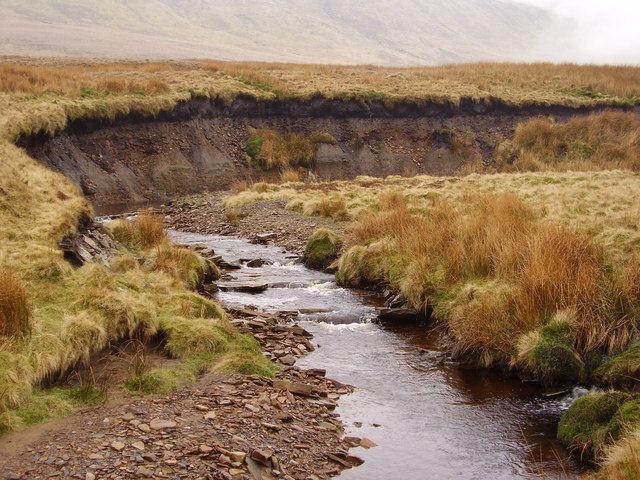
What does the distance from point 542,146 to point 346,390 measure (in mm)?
39767

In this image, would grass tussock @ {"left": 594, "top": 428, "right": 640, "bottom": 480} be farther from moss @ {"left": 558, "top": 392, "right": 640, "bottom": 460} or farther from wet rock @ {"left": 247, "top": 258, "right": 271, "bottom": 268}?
wet rock @ {"left": 247, "top": 258, "right": 271, "bottom": 268}

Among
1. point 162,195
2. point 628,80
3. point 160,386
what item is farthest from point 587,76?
point 160,386

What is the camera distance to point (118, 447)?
798 cm

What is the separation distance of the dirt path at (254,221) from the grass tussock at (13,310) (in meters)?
13.1

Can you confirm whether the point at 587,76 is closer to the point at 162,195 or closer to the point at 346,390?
the point at 162,195

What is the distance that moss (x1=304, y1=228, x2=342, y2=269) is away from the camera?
2086 centimetres

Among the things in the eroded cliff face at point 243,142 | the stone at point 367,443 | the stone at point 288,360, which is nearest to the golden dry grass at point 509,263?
the stone at point 288,360

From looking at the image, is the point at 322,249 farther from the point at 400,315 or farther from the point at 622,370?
the point at 622,370

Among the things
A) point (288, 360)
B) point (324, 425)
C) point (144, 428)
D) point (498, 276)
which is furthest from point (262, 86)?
point (144, 428)

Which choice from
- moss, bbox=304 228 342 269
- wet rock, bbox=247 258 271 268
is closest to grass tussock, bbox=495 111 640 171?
moss, bbox=304 228 342 269

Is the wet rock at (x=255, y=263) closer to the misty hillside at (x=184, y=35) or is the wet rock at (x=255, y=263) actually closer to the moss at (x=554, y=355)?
the moss at (x=554, y=355)

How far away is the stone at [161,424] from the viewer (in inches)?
340

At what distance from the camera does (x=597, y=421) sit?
9336mm

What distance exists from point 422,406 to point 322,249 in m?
10.6
